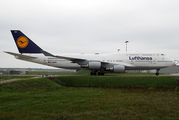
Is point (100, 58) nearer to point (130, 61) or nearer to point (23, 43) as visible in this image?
point (130, 61)

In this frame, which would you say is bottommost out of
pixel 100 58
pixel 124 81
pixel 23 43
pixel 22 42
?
pixel 124 81

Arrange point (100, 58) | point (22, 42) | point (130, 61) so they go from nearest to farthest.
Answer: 1. point (130, 61)
2. point (100, 58)
3. point (22, 42)

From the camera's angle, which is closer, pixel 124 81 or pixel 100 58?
pixel 124 81

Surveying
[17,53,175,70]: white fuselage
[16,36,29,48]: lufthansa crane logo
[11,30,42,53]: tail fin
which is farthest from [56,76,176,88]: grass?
[16,36,29,48]: lufthansa crane logo

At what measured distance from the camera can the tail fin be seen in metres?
26.6

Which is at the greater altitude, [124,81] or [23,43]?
[23,43]

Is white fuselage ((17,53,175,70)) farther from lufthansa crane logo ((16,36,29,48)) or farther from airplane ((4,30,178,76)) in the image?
lufthansa crane logo ((16,36,29,48))

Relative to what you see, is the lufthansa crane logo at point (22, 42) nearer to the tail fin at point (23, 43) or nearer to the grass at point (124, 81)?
the tail fin at point (23, 43)

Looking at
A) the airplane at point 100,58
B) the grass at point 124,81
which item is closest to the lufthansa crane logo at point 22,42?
the airplane at point 100,58

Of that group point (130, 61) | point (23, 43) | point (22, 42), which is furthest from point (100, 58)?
point (22, 42)

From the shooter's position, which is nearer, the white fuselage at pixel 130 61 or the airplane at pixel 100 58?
the airplane at pixel 100 58

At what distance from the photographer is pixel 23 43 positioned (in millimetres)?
26906

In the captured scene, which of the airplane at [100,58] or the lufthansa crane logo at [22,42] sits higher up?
the lufthansa crane logo at [22,42]

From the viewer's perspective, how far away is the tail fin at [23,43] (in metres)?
26.6
